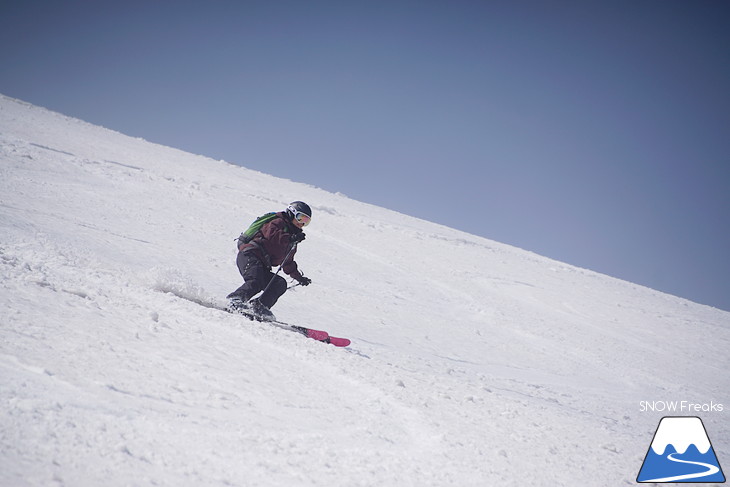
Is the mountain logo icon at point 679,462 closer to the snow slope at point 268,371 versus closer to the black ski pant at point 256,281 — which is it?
the snow slope at point 268,371

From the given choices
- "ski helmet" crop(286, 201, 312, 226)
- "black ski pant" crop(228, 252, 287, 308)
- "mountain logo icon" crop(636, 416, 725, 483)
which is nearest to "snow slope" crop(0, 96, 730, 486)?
"mountain logo icon" crop(636, 416, 725, 483)

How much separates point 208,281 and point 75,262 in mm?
2231

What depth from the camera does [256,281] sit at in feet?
20.0

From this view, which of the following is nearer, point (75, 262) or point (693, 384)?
point (75, 262)

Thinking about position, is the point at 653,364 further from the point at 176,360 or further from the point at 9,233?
A: the point at 9,233

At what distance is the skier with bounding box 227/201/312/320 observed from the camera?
605 centimetres

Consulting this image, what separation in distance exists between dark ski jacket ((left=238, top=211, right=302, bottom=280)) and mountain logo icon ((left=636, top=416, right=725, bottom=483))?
4617mm

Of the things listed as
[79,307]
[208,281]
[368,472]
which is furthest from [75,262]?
[368,472]

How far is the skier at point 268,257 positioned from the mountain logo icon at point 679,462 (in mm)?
4440

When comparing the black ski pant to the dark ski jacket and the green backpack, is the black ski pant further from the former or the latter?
the green backpack

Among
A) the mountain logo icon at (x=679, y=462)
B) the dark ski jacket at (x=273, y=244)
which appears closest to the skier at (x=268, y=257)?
the dark ski jacket at (x=273, y=244)

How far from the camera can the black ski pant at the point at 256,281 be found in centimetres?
604

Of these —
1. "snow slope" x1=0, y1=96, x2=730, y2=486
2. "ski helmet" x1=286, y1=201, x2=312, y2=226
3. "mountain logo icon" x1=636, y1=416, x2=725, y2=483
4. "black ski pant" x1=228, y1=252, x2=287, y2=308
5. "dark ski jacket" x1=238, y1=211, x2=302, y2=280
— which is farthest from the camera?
"ski helmet" x1=286, y1=201, x2=312, y2=226

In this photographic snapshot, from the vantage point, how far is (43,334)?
3316 millimetres
